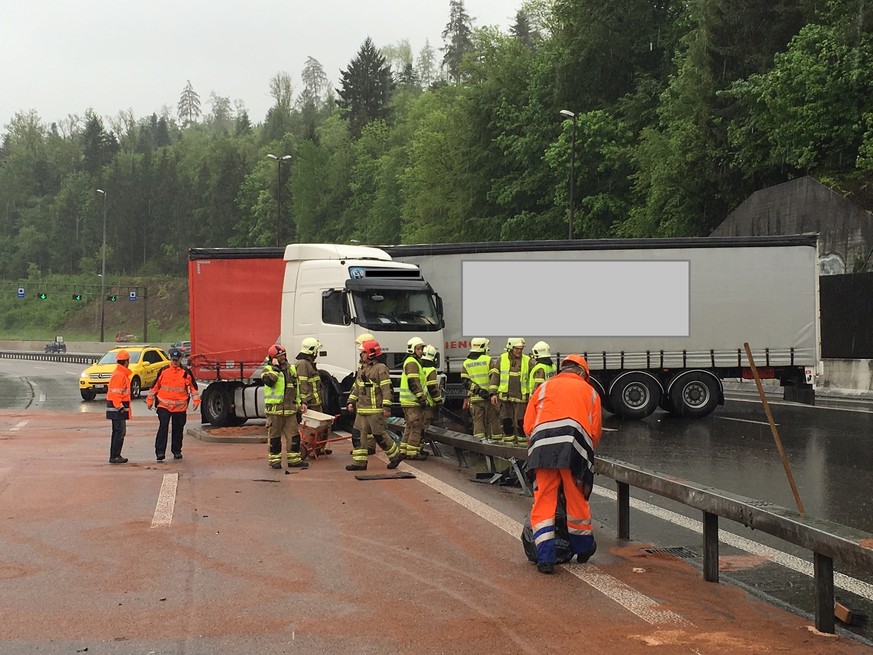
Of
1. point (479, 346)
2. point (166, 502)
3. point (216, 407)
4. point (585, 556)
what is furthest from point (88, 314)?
point (585, 556)

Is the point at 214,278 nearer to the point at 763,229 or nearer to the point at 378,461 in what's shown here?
the point at 378,461

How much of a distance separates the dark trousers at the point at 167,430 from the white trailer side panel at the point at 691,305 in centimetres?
702

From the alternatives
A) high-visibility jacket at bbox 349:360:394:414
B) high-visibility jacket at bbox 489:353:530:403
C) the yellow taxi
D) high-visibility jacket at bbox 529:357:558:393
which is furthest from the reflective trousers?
the yellow taxi

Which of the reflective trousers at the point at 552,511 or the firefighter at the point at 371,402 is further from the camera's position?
the firefighter at the point at 371,402

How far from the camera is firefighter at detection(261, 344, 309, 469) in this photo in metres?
13.5

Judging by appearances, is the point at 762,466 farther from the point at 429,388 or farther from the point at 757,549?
the point at 757,549

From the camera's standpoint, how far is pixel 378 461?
47.5 feet

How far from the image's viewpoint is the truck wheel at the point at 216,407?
2012cm

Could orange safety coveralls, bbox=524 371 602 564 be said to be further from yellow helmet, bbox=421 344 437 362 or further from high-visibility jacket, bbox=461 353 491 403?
yellow helmet, bbox=421 344 437 362

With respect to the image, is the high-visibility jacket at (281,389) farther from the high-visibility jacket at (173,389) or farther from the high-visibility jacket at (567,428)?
the high-visibility jacket at (567,428)

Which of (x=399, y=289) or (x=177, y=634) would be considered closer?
(x=177, y=634)

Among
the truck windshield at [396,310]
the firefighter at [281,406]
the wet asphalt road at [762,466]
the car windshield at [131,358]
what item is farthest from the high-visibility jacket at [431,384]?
the car windshield at [131,358]

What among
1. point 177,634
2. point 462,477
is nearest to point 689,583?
point 177,634

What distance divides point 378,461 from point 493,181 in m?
42.7
